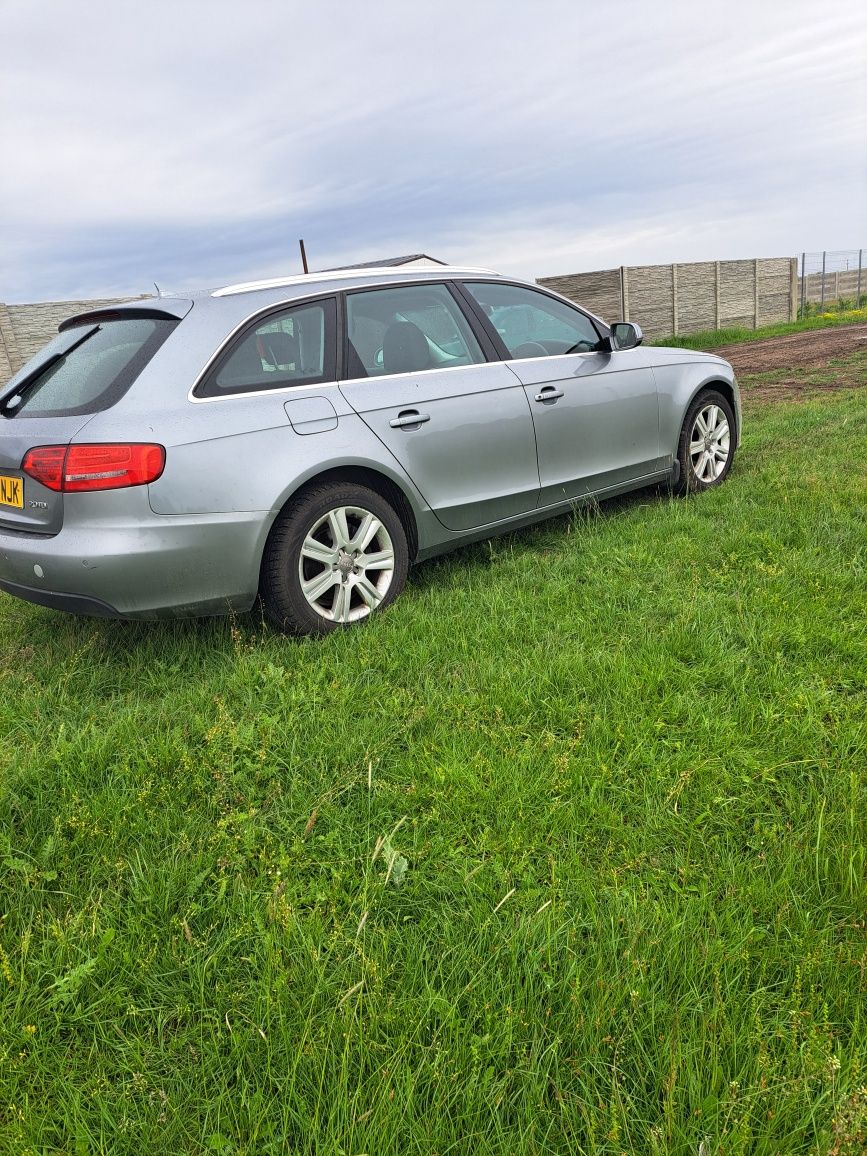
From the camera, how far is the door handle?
3.90 meters

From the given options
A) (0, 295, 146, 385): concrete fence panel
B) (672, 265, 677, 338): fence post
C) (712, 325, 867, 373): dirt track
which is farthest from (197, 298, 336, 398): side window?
(672, 265, 677, 338): fence post

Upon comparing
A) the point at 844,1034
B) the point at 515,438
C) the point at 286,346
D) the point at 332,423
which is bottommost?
the point at 844,1034

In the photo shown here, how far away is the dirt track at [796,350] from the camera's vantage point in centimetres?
1410

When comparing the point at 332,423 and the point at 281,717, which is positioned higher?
the point at 332,423

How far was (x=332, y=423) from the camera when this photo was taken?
3689 millimetres

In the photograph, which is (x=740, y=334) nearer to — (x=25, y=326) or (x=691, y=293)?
(x=691, y=293)

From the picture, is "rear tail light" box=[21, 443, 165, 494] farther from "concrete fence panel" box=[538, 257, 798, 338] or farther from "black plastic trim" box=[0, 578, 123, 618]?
"concrete fence panel" box=[538, 257, 798, 338]

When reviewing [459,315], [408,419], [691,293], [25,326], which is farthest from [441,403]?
[691,293]

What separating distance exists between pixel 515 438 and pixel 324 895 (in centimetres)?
287

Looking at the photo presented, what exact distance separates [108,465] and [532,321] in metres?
2.72

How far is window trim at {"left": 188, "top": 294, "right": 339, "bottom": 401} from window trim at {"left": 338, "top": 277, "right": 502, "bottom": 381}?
0.12 ft

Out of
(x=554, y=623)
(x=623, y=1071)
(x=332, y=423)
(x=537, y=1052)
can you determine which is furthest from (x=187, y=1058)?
(x=332, y=423)

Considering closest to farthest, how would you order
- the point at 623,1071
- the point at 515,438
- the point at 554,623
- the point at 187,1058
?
the point at 623,1071
the point at 187,1058
the point at 554,623
the point at 515,438

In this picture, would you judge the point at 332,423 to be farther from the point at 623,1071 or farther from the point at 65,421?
the point at 623,1071
